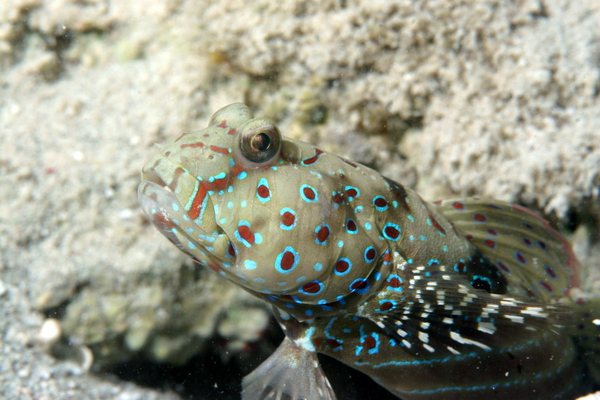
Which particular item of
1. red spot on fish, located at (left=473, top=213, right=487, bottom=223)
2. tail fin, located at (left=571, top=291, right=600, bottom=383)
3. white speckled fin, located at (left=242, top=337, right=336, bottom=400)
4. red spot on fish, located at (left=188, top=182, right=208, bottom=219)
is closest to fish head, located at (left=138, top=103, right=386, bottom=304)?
red spot on fish, located at (left=188, top=182, right=208, bottom=219)

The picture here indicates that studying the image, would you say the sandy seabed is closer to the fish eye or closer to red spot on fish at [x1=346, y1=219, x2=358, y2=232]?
red spot on fish at [x1=346, y1=219, x2=358, y2=232]

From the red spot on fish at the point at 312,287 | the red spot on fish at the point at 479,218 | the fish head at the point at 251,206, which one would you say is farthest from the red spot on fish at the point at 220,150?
the red spot on fish at the point at 479,218

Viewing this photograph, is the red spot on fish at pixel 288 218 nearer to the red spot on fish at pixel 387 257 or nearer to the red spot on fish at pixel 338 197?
the red spot on fish at pixel 338 197

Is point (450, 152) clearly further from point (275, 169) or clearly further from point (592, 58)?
point (275, 169)

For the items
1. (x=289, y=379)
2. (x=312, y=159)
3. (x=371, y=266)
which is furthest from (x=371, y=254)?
(x=289, y=379)

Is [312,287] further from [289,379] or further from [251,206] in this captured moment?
[289,379]
